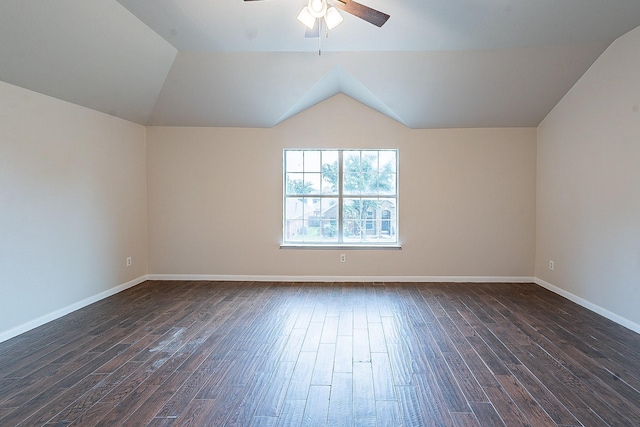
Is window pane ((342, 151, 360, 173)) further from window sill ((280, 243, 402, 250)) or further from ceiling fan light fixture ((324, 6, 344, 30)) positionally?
ceiling fan light fixture ((324, 6, 344, 30))

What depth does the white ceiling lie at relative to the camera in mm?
3104

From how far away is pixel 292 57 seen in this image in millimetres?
4156

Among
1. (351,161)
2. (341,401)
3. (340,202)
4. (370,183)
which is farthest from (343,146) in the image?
(341,401)

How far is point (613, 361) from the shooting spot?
9.09ft

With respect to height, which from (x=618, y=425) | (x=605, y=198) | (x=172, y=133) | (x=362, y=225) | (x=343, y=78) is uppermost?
(x=343, y=78)

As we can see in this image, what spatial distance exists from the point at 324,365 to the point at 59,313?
9.46ft

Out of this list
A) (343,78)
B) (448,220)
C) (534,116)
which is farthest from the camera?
(448,220)

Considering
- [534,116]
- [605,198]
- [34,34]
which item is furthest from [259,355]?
[534,116]

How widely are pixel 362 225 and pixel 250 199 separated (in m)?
1.68

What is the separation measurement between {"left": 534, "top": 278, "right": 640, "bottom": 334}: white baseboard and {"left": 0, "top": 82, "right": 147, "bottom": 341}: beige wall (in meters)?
5.57

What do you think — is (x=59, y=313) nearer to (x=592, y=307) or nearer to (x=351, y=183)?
(x=351, y=183)

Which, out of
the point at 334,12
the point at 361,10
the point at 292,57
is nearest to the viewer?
the point at 361,10

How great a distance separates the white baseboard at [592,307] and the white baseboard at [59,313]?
5557 mm

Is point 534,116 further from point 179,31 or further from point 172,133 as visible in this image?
point 172,133
